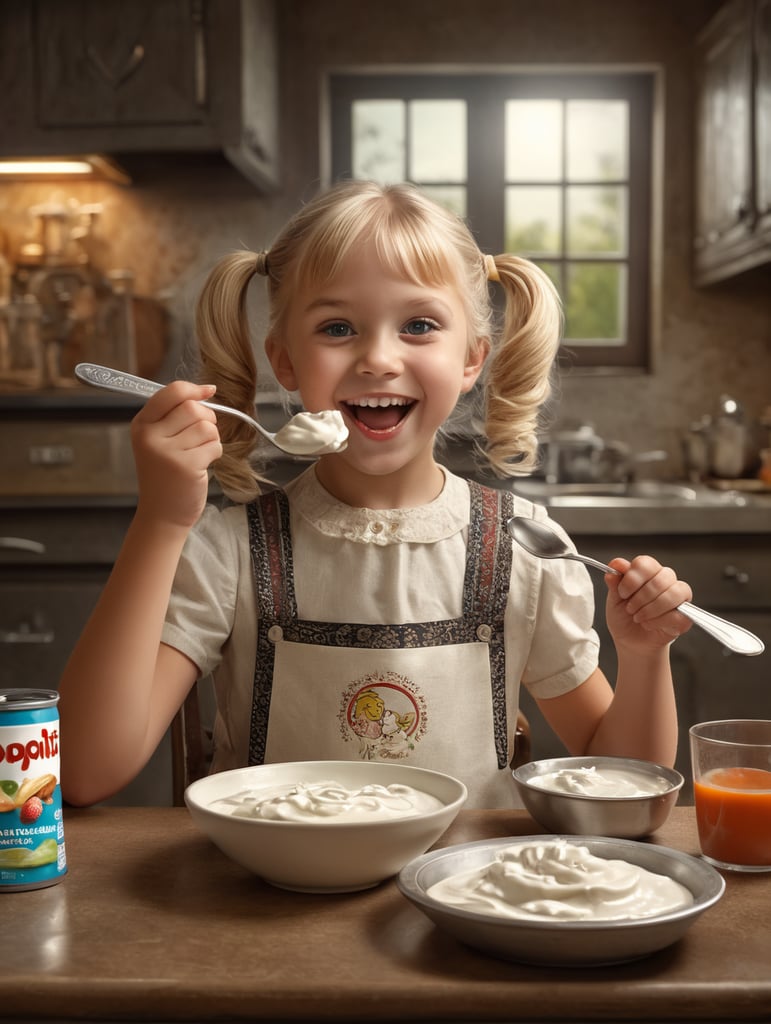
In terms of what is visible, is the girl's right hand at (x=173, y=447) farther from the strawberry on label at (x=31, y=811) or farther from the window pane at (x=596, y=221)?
the window pane at (x=596, y=221)

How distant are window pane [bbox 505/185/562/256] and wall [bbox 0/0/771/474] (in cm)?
33

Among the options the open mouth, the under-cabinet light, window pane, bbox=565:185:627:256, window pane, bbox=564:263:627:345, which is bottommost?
the open mouth

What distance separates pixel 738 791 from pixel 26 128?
2.65m

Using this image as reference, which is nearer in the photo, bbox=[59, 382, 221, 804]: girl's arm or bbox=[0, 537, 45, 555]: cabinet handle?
bbox=[59, 382, 221, 804]: girl's arm

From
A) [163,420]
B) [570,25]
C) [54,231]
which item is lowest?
[163,420]

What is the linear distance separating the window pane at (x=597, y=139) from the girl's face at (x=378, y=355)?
95.3 inches

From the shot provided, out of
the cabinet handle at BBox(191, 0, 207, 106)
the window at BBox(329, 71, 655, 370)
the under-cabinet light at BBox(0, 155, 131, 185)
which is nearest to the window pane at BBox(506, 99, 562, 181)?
the window at BBox(329, 71, 655, 370)

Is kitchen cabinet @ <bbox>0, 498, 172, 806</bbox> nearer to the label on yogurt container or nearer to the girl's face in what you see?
the girl's face

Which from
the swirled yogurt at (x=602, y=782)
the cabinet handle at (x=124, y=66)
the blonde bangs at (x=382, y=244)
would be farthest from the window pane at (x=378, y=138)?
the swirled yogurt at (x=602, y=782)

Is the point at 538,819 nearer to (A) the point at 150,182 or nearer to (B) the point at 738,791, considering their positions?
(B) the point at 738,791

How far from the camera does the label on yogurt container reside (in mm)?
732

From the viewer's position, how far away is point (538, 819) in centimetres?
84

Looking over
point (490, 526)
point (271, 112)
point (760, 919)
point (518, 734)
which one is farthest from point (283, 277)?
point (271, 112)

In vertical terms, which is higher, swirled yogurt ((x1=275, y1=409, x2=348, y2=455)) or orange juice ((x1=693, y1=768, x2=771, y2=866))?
swirled yogurt ((x1=275, y1=409, x2=348, y2=455))
